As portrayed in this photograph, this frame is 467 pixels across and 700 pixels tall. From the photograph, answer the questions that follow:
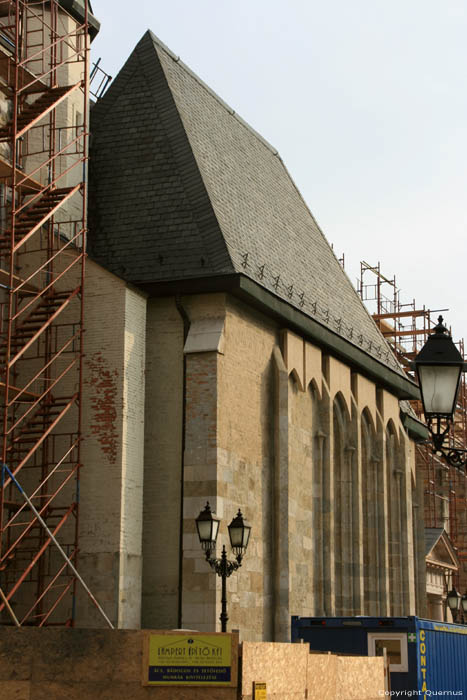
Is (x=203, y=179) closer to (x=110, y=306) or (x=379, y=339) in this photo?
(x=110, y=306)

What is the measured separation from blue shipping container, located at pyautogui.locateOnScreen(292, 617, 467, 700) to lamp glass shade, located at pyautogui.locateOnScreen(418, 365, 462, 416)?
817 centimetres

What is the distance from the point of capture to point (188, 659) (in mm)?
12258

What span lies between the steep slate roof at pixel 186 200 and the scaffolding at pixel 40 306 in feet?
4.46

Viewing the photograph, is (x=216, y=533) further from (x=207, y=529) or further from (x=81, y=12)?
(x=81, y=12)

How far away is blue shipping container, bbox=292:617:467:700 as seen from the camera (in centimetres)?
→ 1772

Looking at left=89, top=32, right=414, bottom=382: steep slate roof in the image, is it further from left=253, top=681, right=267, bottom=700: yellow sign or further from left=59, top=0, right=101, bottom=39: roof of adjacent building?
left=253, top=681, right=267, bottom=700: yellow sign

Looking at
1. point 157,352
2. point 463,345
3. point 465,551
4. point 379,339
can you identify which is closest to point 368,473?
point 379,339

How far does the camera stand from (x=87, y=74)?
2828 centimetres

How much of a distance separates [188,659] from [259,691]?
801mm

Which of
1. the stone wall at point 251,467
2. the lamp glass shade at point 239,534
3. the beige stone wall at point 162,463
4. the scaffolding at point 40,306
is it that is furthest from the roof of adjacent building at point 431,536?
the lamp glass shade at point 239,534

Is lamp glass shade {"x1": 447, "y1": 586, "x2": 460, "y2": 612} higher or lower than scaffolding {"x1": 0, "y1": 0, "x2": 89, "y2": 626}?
lower

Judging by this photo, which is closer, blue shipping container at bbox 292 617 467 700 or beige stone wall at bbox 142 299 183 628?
blue shipping container at bbox 292 617 467 700

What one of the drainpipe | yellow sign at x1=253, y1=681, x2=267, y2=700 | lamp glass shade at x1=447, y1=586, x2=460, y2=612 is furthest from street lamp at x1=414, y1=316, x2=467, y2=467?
lamp glass shade at x1=447, y1=586, x2=460, y2=612

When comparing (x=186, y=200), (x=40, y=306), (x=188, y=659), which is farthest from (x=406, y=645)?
(x=186, y=200)
